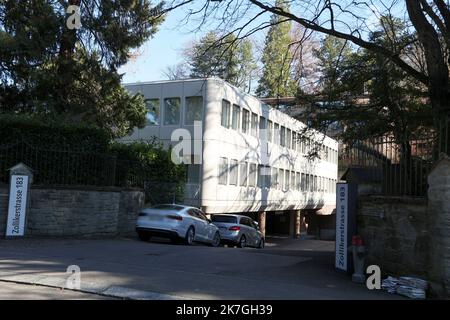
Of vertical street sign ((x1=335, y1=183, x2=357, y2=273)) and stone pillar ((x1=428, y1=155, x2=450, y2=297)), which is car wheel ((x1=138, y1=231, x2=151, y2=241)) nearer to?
vertical street sign ((x1=335, y1=183, x2=357, y2=273))

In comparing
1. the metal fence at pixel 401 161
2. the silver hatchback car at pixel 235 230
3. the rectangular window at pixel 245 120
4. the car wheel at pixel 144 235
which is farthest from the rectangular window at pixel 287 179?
the metal fence at pixel 401 161

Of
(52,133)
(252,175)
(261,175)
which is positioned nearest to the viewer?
(52,133)

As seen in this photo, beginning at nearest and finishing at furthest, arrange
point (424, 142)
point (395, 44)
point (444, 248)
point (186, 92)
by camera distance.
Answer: point (444, 248) < point (424, 142) < point (395, 44) < point (186, 92)

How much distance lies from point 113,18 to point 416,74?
1183 centimetres

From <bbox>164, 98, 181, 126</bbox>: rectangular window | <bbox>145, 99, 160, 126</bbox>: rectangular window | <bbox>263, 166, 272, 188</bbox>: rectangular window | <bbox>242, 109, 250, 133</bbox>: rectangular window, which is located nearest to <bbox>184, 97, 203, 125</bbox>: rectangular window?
<bbox>164, 98, 181, 126</bbox>: rectangular window

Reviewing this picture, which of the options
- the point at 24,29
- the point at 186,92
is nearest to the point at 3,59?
the point at 24,29

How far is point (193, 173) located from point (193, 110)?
3752 millimetres

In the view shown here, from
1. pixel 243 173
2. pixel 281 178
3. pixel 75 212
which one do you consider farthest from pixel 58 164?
pixel 281 178

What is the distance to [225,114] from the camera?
3178 centimetres

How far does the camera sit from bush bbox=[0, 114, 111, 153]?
16.4m

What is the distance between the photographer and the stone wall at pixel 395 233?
33.4 feet

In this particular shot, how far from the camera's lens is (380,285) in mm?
10344

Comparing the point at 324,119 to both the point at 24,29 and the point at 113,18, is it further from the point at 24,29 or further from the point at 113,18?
the point at 24,29

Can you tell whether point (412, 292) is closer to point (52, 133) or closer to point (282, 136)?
point (52, 133)
